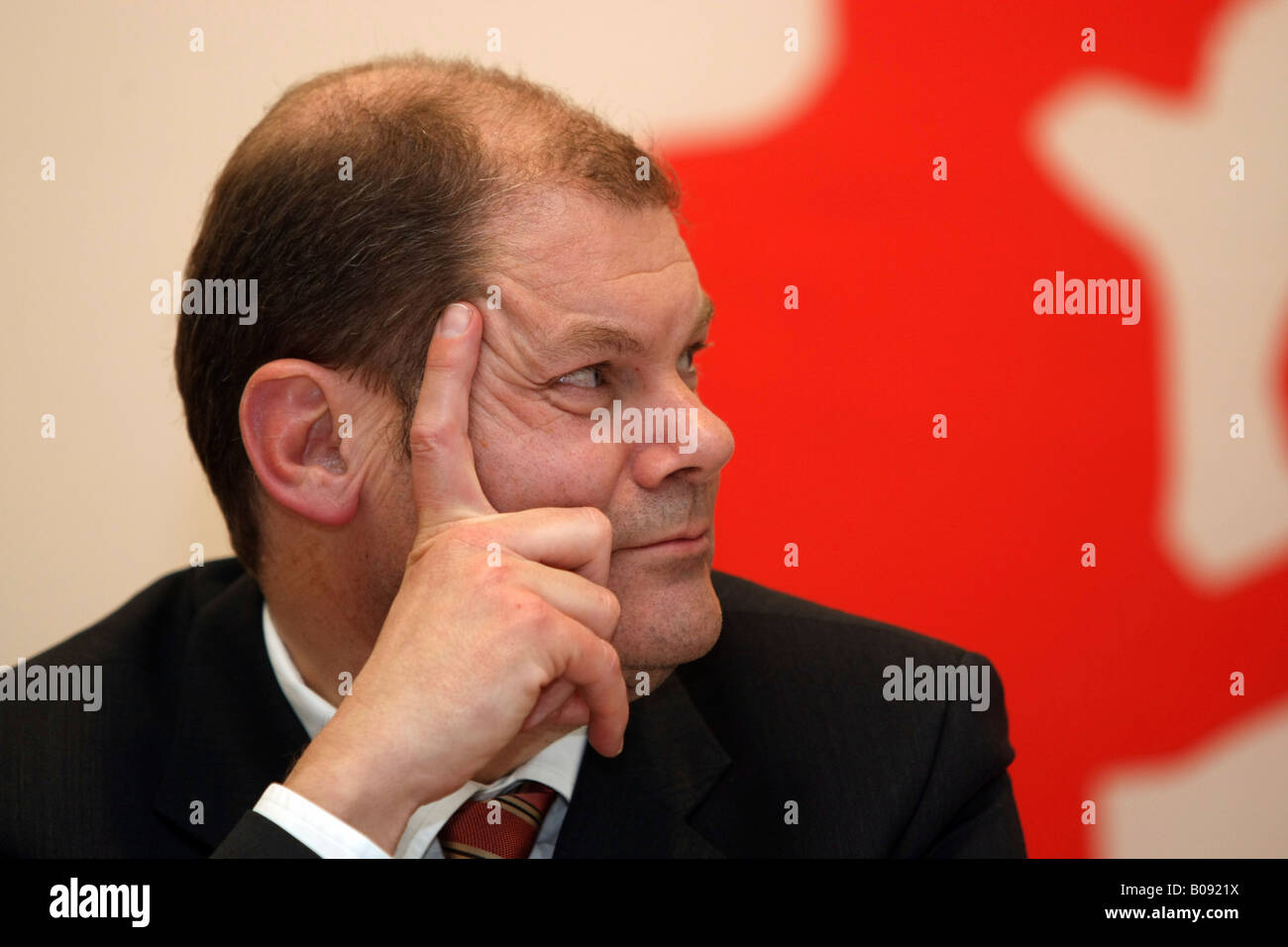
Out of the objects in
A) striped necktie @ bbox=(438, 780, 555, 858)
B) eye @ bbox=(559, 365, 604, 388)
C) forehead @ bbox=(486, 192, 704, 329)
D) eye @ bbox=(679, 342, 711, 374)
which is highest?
forehead @ bbox=(486, 192, 704, 329)

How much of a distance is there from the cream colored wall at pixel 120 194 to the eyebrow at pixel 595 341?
3.36 feet

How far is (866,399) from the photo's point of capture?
98.8 inches

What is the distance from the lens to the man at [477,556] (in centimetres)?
156

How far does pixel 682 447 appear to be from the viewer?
166 cm

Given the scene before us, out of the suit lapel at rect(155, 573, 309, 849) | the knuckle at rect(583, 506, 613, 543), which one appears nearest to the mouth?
the knuckle at rect(583, 506, 613, 543)

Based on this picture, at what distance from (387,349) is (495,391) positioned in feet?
0.57

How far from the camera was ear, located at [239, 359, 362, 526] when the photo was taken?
5.72 ft

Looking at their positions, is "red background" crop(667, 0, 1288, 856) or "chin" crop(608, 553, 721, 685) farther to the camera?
"red background" crop(667, 0, 1288, 856)

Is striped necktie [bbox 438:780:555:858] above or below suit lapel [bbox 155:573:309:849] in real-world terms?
below

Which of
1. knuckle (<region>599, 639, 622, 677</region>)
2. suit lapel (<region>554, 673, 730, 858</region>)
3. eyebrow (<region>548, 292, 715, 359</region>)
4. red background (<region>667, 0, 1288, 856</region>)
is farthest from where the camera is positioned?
red background (<region>667, 0, 1288, 856</region>)

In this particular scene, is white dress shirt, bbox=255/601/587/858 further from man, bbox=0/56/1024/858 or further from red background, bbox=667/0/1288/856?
red background, bbox=667/0/1288/856

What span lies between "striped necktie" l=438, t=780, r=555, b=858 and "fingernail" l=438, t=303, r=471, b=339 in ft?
2.25
